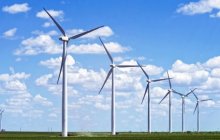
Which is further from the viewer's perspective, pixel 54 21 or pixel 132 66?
pixel 132 66

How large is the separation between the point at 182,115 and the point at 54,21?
8088cm

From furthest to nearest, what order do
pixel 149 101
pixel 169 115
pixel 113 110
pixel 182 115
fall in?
pixel 182 115
pixel 169 115
pixel 149 101
pixel 113 110

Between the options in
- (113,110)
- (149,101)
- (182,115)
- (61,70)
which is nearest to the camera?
(61,70)

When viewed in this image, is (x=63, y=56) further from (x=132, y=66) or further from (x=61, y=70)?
(x=132, y=66)

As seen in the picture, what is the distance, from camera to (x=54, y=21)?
91188 millimetres

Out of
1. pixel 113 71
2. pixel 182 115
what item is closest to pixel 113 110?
pixel 113 71

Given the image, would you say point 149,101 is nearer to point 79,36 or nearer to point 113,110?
point 113,110

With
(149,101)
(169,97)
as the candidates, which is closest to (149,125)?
(149,101)

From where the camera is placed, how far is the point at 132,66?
120m

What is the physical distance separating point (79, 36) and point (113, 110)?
26.3 m

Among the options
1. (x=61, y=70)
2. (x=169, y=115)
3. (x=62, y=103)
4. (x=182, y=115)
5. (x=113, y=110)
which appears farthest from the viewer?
(x=182, y=115)

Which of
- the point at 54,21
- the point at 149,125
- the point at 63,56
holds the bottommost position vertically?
the point at 149,125

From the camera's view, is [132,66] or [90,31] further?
[132,66]

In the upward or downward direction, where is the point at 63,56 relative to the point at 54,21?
downward
